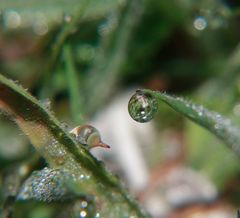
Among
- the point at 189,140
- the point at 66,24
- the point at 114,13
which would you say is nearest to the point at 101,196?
the point at 66,24

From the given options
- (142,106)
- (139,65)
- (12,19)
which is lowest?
(142,106)

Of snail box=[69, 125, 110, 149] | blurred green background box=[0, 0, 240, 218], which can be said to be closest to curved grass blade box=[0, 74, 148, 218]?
snail box=[69, 125, 110, 149]

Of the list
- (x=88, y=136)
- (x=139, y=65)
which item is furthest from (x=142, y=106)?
(x=139, y=65)

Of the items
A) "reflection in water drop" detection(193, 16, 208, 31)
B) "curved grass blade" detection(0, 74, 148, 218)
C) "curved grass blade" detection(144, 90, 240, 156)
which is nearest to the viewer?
"curved grass blade" detection(0, 74, 148, 218)

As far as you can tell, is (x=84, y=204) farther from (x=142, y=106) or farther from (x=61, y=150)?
(x=142, y=106)

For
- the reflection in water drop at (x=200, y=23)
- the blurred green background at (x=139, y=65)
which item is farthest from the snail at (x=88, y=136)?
the reflection in water drop at (x=200, y=23)

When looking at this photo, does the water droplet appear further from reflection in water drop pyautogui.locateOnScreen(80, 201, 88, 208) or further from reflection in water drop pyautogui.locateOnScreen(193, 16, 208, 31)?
reflection in water drop pyautogui.locateOnScreen(193, 16, 208, 31)
